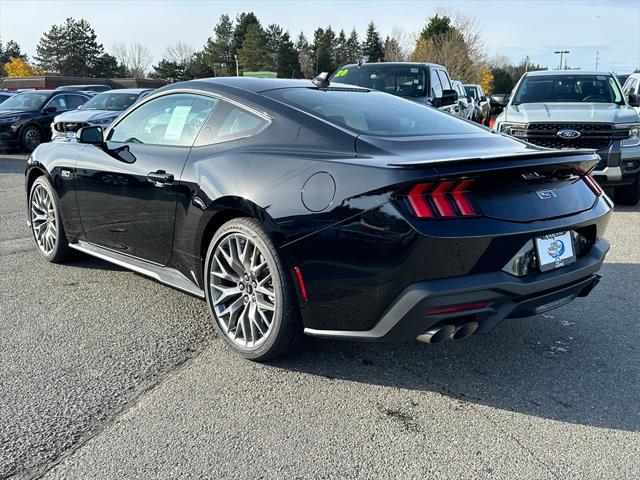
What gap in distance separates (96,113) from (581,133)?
10.1 metres

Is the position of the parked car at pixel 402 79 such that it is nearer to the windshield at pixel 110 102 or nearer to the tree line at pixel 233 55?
the windshield at pixel 110 102

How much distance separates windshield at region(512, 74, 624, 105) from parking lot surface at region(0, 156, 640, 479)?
551cm

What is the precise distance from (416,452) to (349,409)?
1.46 ft

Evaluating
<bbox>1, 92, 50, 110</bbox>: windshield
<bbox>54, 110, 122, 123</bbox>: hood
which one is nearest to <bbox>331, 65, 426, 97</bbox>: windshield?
<bbox>54, 110, 122, 123</bbox>: hood

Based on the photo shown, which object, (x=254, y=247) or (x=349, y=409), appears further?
(x=254, y=247)

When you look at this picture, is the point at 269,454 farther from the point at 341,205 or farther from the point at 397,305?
the point at 341,205

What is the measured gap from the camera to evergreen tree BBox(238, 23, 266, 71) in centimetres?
7788

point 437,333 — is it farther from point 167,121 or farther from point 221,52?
point 221,52

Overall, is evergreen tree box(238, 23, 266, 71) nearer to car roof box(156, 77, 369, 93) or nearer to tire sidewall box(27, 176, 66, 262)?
tire sidewall box(27, 176, 66, 262)

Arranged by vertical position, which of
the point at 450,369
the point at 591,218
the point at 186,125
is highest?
the point at 186,125

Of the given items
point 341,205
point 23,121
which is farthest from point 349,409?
point 23,121

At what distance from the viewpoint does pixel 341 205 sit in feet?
9.13

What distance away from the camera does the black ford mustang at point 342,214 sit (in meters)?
2.68

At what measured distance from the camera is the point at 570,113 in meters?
7.96
